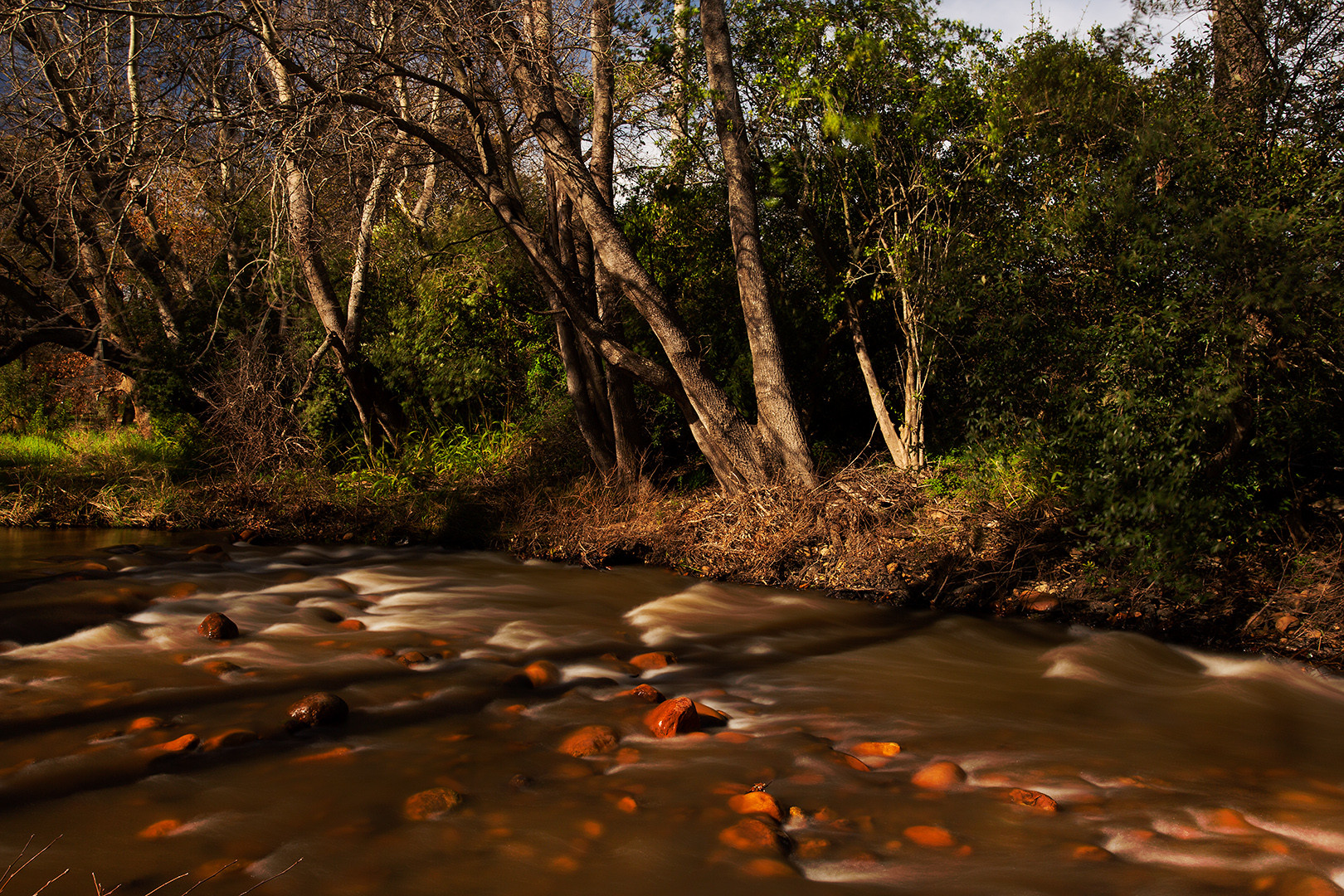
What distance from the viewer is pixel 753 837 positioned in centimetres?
353

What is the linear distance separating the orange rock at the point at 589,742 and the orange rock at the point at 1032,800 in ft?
6.31

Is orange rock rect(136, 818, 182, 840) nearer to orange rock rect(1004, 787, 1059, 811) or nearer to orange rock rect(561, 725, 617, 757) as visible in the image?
orange rock rect(561, 725, 617, 757)

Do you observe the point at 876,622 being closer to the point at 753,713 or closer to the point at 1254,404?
the point at 753,713

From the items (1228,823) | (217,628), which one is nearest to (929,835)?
(1228,823)

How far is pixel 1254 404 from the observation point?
6.10 meters

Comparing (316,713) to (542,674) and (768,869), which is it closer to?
(542,674)

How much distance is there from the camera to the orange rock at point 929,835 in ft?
11.5

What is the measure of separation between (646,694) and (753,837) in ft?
5.66

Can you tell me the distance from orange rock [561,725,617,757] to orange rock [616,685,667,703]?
0.57 metres

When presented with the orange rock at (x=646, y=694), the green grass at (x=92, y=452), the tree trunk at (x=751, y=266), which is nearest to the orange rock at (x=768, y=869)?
the orange rock at (x=646, y=694)

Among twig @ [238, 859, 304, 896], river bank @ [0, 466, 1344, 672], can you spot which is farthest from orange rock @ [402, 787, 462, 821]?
river bank @ [0, 466, 1344, 672]

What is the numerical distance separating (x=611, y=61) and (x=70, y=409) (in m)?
18.7

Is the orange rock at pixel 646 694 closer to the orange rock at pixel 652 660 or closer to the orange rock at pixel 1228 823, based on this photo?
the orange rock at pixel 652 660

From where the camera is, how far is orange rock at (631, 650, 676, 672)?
6.00 m
